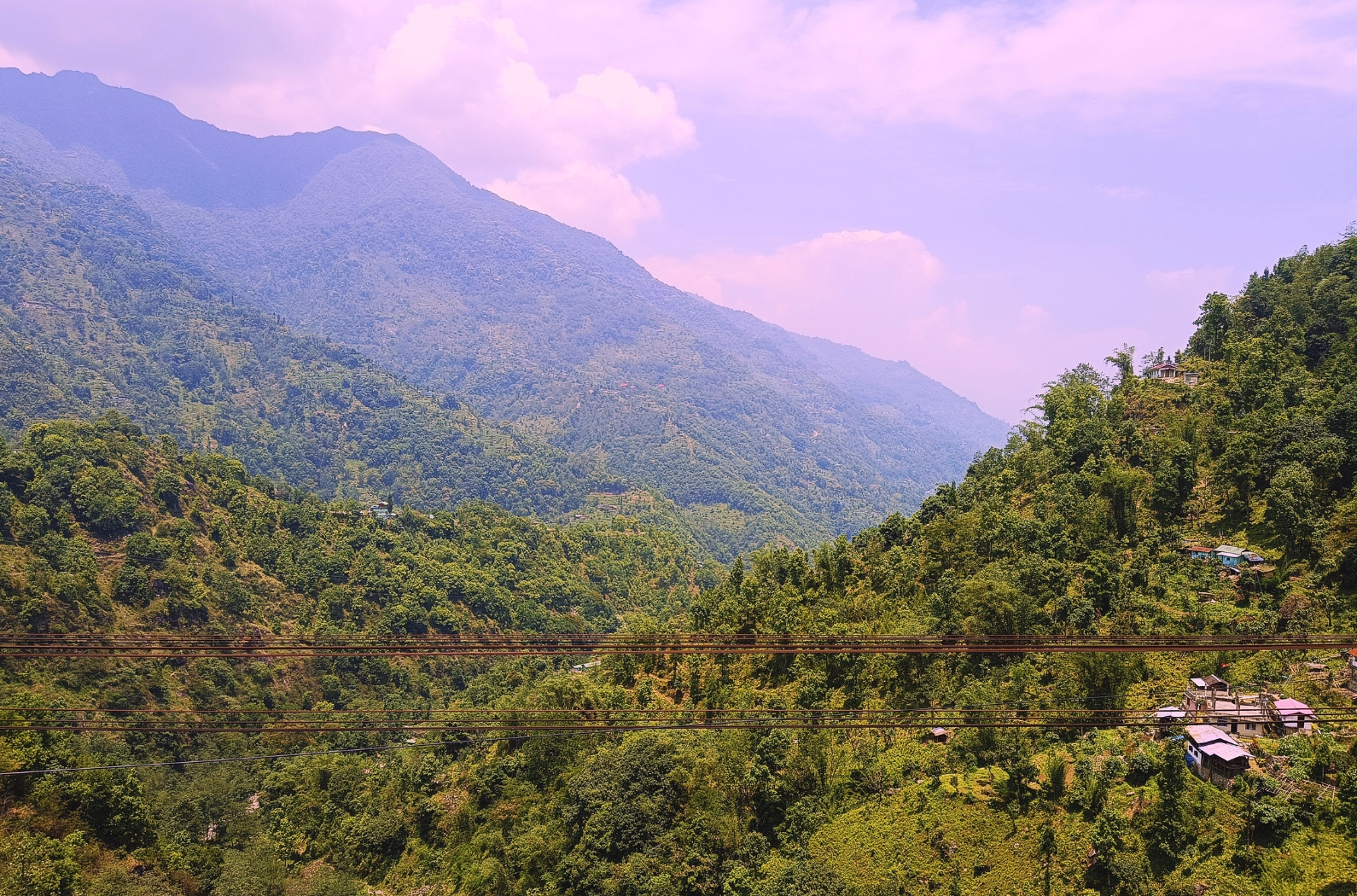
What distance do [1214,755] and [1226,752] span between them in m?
0.29

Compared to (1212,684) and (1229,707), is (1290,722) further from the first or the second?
(1212,684)

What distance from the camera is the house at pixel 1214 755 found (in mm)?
21078

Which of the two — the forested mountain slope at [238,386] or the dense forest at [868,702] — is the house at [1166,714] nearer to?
the dense forest at [868,702]

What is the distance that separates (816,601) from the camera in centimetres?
4066

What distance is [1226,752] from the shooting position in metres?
21.2

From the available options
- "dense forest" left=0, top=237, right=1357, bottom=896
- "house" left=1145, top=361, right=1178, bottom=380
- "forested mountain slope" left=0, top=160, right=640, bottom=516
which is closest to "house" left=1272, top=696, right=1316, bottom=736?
"dense forest" left=0, top=237, right=1357, bottom=896

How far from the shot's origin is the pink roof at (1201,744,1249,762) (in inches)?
827

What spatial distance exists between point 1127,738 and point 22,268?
696 ft

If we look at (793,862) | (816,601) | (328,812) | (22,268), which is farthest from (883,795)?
(22,268)

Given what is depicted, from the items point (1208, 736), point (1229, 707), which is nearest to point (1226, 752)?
point (1208, 736)

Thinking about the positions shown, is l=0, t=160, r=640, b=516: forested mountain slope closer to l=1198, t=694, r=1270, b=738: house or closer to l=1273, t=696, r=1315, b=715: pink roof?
l=1198, t=694, r=1270, b=738: house

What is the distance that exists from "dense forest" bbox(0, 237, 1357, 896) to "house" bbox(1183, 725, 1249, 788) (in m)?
0.46

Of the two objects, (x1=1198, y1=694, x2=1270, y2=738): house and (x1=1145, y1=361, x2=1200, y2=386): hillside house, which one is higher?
(x1=1145, y1=361, x2=1200, y2=386): hillside house

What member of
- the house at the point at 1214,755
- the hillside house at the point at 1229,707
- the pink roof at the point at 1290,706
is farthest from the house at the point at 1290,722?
the house at the point at 1214,755
